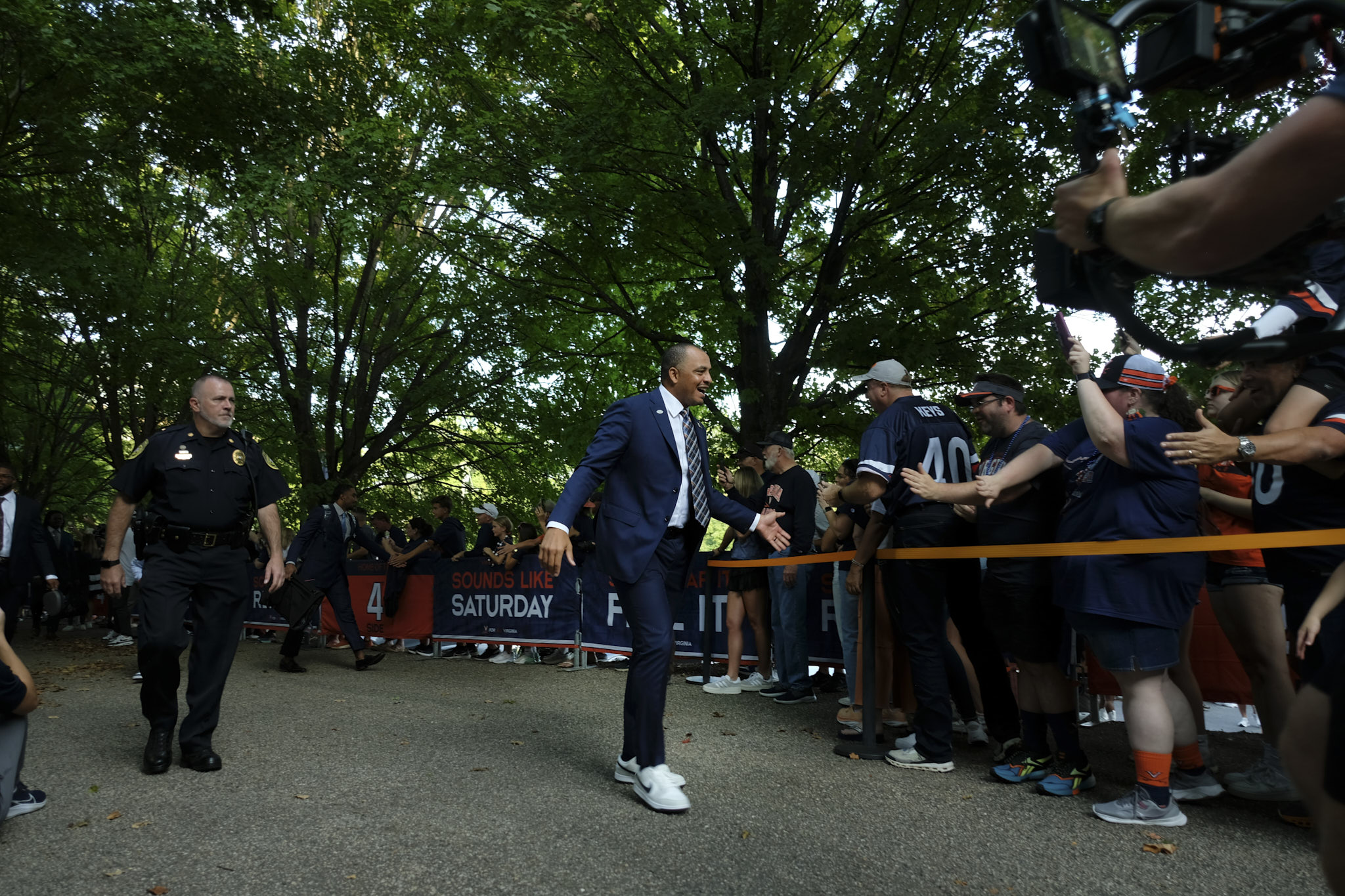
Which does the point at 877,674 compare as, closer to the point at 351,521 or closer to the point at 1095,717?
the point at 1095,717

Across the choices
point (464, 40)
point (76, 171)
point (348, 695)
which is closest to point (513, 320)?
point (464, 40)

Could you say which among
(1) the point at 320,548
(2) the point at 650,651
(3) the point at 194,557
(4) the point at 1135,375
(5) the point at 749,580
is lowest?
(2) the point at 650,651

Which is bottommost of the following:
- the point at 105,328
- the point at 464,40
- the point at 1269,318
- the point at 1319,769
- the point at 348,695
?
the point at 348,695

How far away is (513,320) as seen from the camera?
14.4 m

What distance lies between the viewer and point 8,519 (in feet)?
26.8

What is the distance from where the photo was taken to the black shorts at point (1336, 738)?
4.52 ft

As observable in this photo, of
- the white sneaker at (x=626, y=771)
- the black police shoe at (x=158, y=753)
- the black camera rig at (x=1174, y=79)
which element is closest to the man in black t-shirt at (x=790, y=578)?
the white sneaker at (x=626, y=771)

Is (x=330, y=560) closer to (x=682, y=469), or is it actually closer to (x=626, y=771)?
(x=626, y=771)

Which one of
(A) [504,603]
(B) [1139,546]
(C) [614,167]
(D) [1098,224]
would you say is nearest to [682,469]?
(B) [1139,546]

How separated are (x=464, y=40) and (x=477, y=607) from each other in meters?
7.23

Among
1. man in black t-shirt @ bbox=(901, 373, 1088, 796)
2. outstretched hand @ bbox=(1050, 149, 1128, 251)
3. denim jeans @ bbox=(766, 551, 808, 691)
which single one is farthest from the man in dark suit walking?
outstretched hand @ bbox=(1050, 149, 1128, 251)

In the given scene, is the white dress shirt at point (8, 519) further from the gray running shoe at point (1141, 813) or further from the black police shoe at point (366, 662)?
the gray running shoe at point (1141, 813)

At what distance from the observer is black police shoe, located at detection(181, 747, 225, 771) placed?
5.23m

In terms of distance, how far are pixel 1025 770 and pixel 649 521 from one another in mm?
2429
